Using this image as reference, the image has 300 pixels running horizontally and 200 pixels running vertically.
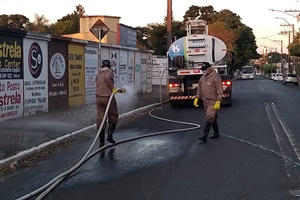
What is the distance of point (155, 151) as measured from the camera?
9.08 metres

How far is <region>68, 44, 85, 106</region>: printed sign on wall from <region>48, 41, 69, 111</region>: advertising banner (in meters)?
0.40

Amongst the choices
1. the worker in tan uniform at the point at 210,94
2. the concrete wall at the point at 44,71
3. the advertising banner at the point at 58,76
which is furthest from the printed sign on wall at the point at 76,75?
the worker in tan uniform at the point at 210,94

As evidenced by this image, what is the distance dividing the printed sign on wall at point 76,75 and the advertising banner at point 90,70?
435 millimetres

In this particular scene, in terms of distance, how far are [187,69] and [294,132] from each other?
312 inches

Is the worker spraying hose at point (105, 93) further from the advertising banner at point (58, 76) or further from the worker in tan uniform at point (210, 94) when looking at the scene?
the advertising banner at point (58, 76)

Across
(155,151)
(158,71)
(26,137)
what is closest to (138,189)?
(155,151)

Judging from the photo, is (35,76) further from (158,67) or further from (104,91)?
(158,67)

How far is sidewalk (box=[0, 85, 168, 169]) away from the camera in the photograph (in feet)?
28.8

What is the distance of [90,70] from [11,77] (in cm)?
646

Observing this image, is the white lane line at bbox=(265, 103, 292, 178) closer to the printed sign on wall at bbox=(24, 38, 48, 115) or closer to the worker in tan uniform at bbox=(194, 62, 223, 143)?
the worker in tan uniform at bbox=(194, 62, 223, 143)

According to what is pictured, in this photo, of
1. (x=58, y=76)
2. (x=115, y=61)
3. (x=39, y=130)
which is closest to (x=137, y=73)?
(x=115, y=61)

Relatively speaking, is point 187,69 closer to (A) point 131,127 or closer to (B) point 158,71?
(A) point 131,127

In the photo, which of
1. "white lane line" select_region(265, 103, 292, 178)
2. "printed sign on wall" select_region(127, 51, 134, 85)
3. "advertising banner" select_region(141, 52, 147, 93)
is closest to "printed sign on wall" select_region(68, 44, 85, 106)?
"printed sign on wall" select_region(127, 51, 134, 85)

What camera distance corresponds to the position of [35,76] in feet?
47.8
